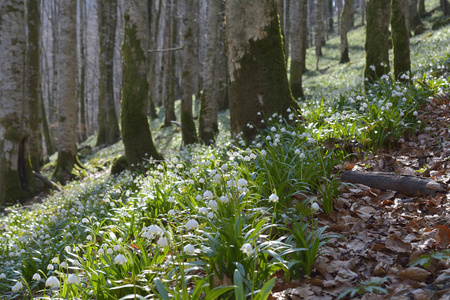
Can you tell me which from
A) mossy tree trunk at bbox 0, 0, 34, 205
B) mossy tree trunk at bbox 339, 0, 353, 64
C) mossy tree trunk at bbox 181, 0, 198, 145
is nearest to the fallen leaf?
mossy tree trunk at bbox 181, 0, 198, 145

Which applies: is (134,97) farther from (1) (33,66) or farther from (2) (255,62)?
(1) (33,66)

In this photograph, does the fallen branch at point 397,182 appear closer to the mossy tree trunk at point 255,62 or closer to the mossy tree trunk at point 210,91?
the mossy tree trunk at point 255,62

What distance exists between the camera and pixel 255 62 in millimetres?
6223

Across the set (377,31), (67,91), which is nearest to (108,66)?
(67,91)

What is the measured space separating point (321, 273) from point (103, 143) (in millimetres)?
19443

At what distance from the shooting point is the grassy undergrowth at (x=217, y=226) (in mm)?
2650

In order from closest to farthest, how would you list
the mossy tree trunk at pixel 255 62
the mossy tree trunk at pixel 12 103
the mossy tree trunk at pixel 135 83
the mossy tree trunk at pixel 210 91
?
the mossy tree trunk at pixel 255 62 < the mossy tree trunk at pixel 135 83 < the mossy tree trunk at pixel 12 103 < the mossy tree trunk at pixel 210 91

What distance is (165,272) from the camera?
2.81 m

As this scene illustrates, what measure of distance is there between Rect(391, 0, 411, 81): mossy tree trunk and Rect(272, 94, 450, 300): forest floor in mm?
3685

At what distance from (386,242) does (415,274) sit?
53cm

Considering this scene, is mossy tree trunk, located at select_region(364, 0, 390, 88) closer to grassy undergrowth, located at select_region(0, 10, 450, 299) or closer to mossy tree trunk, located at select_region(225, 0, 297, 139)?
grassy undergrowth, located at select_region(0, 10, 450, 299)

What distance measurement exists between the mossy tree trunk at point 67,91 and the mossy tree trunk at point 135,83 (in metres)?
3.80

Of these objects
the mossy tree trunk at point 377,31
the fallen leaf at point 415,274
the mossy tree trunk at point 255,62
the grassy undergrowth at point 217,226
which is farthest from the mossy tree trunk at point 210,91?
the fallen leaf at point 415,274

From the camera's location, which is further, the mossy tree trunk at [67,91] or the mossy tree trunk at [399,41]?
the mossy tree trunk at [67,91]
